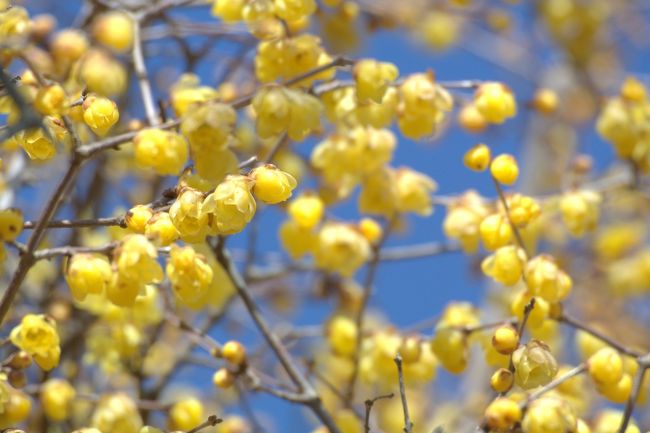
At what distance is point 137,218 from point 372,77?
0.94m

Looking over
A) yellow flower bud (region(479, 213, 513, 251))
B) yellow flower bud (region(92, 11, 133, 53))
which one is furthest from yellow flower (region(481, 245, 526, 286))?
yellow flower bud (region(92, 11, 133, 53))

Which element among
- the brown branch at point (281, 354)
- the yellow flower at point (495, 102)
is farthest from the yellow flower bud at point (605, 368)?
the yellow flower at point (495, 102)

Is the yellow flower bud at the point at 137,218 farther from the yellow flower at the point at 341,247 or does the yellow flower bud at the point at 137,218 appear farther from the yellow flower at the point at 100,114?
the yellow flower at the point at 341,247

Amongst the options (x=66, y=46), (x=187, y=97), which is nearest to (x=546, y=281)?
(x=187, y=97)

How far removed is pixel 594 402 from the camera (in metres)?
5.48

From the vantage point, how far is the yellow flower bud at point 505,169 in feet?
9.39

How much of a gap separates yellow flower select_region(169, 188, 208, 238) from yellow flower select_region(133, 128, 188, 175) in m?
0.31

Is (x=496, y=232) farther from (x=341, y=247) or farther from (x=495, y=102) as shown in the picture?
(x=341, y=247)

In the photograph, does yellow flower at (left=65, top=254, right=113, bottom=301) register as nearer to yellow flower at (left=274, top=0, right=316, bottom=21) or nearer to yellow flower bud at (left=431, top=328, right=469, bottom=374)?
yellow flower at (left=274, top=0, right=316, bottom=21)

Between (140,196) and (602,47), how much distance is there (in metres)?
5.03

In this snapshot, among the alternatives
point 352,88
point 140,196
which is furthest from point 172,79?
point 352,88

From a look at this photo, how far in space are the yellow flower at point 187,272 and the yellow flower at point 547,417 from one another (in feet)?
2.82

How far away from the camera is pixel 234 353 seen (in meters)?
2.95

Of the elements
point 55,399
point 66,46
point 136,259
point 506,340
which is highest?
point 66,46
